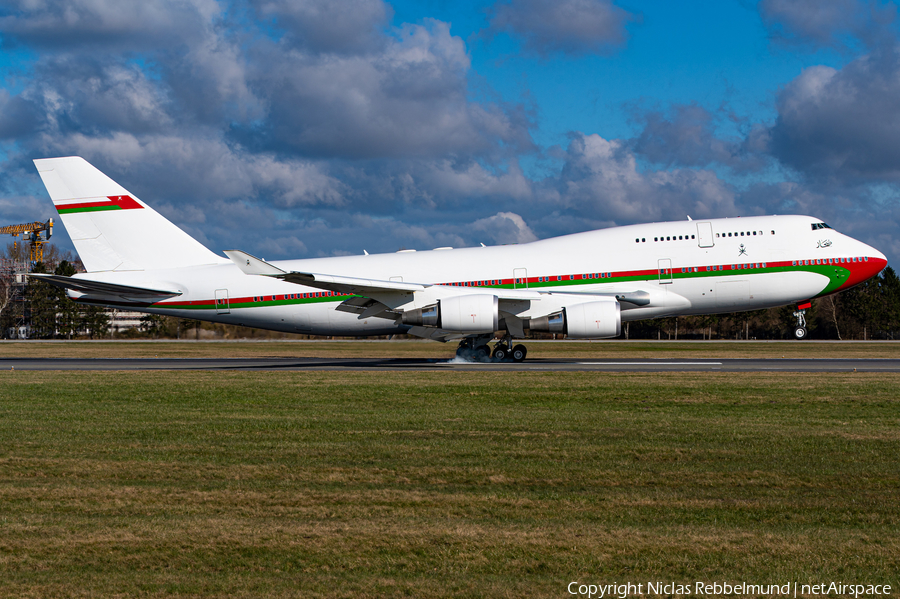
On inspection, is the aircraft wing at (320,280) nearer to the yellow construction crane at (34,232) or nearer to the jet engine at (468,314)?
the jet engine at (468,314)

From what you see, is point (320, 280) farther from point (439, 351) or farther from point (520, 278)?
point (439, 351)

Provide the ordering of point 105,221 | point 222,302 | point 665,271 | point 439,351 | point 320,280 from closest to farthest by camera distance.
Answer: point 320,280 < point 665,271 < point 105,221 < point 222,302 < point 439,351

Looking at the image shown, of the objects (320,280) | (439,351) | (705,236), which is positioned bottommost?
(439,351)

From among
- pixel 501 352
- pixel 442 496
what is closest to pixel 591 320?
pixel 501 352

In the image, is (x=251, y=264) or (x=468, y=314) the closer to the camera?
(x=251, y=264)

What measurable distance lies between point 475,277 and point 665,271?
7723 millimetres

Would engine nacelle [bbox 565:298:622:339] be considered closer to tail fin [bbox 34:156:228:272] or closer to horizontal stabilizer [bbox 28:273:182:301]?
horizontal stabilizer [bbox 28:273:182:301]

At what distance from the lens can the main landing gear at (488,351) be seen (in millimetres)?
Answer: 31983

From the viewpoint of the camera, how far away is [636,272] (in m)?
30.7

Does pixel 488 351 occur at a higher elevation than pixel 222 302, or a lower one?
lower

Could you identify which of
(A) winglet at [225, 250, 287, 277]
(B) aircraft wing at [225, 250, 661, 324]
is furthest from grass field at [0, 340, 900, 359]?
(A) winglet at [225, 250, 287, 277]

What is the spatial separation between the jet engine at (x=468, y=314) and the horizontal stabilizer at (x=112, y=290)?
12.0 meters

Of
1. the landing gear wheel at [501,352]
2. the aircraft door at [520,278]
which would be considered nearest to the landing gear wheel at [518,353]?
the landing gear wheel at [501,352]

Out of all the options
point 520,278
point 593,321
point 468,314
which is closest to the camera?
point 593,321
